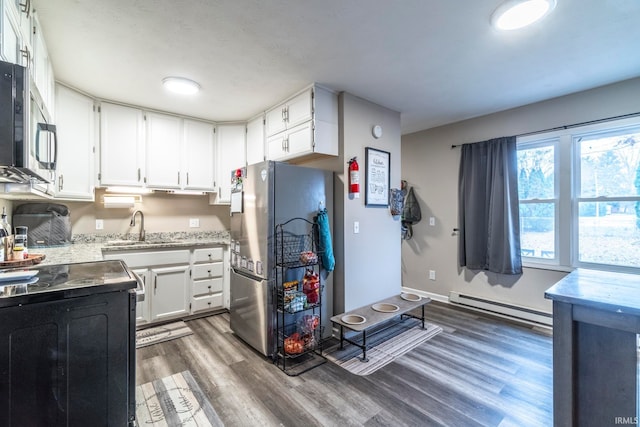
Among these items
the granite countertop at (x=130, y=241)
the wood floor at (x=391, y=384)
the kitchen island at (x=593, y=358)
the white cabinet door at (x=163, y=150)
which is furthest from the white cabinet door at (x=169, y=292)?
the kitchen island at (x=593, y=358)

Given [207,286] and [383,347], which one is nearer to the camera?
[383,347]

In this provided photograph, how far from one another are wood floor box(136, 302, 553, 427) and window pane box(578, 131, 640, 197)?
1542 millimetres

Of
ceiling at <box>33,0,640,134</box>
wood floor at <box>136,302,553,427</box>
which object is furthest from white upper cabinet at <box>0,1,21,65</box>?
wood floor at <box>136,302,553,427</box>

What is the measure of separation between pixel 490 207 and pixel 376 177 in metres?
1.51

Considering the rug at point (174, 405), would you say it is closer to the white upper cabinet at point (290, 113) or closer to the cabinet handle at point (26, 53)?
the cabinet handle at point (26, 53)

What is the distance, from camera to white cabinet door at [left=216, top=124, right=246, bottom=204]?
3.73 meters

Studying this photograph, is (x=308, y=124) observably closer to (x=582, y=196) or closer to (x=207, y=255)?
(x=207, y=255)

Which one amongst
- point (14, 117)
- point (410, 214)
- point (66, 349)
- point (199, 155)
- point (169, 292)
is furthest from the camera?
point (410, 214)

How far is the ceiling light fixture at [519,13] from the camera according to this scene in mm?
1604

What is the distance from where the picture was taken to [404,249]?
4359 mm

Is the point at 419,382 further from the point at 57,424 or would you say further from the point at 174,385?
the point at 57,424

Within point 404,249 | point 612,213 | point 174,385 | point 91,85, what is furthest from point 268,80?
point 612,213

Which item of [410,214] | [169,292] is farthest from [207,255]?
[410,214]

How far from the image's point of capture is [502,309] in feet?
10.9
